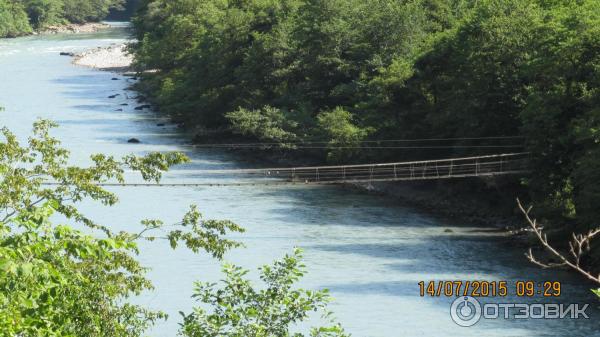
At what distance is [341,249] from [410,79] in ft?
52.8

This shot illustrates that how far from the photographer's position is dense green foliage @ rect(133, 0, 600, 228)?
1515 inches

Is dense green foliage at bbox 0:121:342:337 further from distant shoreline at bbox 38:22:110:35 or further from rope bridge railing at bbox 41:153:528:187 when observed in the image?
A: distant shoreline at bbox 38:22:110:35

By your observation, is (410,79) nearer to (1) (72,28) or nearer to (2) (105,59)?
(2) (105,59)

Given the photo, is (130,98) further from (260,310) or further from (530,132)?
(260,310)

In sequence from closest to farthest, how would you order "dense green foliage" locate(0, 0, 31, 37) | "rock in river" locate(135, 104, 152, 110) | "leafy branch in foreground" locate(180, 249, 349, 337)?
1. "leafy branch in foreground" locate(180, 249, 349, 337)
2. "rock in river" locate(135, 104, 152, 110)
3. "dense green foliage" locate(0, 0, 31, 37)

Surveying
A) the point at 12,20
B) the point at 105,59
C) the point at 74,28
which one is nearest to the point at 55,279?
the point at 105,59

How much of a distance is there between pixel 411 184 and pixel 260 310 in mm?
35523

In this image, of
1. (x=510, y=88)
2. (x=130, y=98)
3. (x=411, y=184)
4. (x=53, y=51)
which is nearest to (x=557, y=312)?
(x=510, y=88)

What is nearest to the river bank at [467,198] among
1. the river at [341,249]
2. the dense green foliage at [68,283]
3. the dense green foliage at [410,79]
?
the river at [341,249]

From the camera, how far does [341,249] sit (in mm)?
37719

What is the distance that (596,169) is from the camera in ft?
111

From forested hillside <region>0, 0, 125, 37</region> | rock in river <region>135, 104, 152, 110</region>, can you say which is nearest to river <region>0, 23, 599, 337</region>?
rock in river <region>135, 104, 152, 110</region>

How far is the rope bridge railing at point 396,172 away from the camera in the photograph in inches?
1678

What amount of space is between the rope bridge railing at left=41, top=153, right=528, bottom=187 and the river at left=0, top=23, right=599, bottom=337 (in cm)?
105
